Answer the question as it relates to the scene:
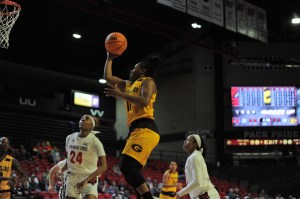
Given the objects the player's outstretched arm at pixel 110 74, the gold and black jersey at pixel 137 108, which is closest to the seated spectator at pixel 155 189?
the player's outstretched arm at pixel 110 74

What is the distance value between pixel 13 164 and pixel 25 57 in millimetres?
17551

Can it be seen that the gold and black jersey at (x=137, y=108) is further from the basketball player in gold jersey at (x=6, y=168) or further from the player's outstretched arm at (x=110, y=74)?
the basketball player in gold jersey at (x=6, y=168)

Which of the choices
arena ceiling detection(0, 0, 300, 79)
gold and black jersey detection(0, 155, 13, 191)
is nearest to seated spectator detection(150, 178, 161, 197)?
arena ceiling detection(0, 0, 300, 79)

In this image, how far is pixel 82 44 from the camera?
25.5m

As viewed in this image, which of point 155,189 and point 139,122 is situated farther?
point 155,189

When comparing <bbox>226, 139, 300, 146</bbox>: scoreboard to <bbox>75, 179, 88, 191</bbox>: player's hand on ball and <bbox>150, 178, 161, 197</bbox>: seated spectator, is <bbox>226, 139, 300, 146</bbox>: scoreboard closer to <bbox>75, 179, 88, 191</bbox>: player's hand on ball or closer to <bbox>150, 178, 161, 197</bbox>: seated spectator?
<bbox>150, 178, 161, 197</bbox>: seated spectator

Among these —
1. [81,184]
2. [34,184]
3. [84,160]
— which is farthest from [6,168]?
[34,184]

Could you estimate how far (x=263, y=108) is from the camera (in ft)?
90.3

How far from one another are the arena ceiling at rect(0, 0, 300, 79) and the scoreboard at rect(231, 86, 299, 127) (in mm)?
3160

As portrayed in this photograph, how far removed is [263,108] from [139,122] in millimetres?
22837

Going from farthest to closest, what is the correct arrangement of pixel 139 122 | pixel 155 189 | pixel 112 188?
pixel 155 189
pixel 112 188
pixel 139 122

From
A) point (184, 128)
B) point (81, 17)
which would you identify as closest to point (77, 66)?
point (81, 17)

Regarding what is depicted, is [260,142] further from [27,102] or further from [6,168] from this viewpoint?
[6,168]

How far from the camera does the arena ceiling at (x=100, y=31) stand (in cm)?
2162
